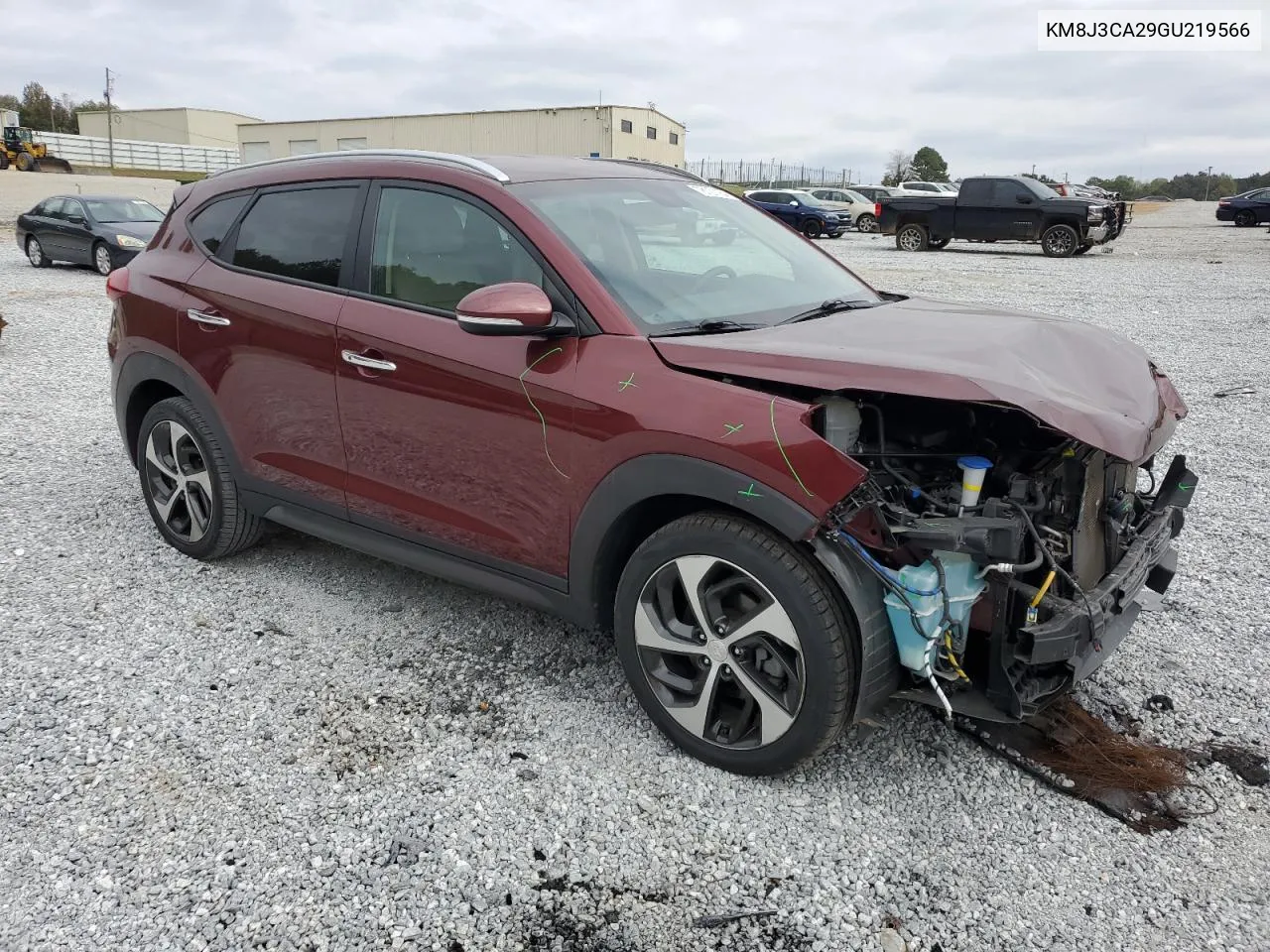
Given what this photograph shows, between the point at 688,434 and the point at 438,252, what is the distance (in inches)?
52.0

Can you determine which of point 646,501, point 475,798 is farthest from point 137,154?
point 475,798

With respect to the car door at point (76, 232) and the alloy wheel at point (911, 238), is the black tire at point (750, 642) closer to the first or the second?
the car door at point (76, 232)

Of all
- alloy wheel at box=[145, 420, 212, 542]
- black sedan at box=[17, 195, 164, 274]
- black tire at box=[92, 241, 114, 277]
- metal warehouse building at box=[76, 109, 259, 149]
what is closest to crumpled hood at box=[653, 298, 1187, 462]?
alloy wheel at box=[145, 420, 212, 542]

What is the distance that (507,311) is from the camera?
2859mm

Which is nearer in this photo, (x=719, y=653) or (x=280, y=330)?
(x=719, y=653)

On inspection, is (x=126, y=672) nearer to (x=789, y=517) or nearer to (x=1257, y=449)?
(x=789, y=517)

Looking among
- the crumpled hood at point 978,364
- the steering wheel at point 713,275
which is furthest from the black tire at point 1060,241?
the steering wheel at point 713,275

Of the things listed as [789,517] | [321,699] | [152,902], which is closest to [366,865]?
[152,902]

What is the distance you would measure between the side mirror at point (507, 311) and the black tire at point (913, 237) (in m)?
22.8

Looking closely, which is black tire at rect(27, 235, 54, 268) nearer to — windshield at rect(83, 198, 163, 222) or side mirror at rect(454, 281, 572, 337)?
windshield at rect(83, 198, 163, 222)

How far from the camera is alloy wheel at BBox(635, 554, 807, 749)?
2.76 metres

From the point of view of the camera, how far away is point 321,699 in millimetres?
3402

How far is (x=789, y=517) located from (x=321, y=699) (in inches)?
73.7

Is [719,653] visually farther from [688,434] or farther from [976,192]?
[976,192]
